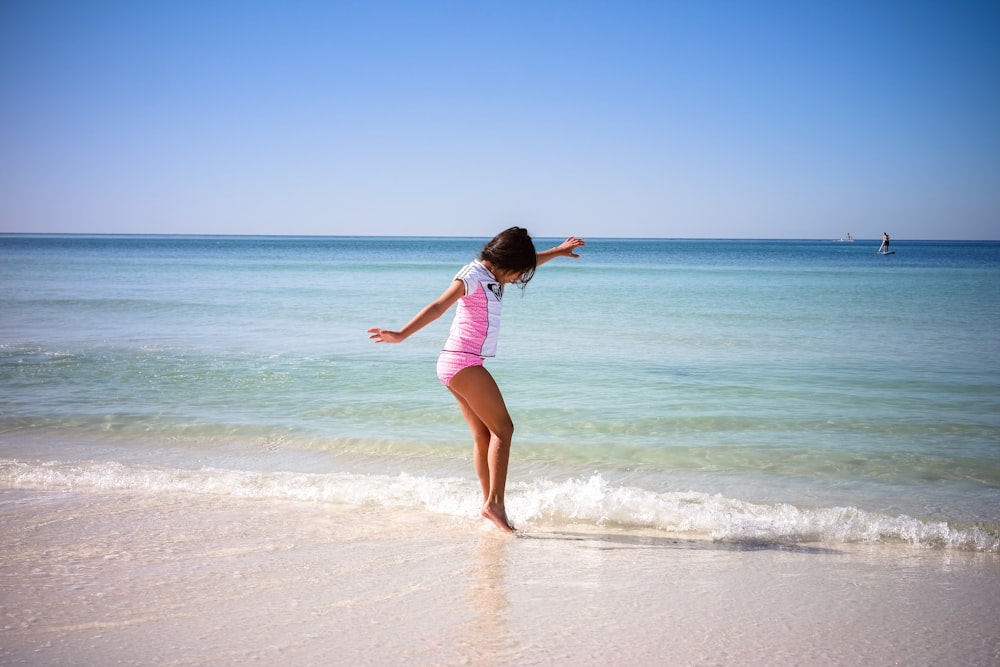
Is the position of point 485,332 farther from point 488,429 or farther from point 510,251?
point 488,429

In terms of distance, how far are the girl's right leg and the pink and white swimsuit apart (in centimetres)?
6

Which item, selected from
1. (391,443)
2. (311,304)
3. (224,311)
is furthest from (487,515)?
(311,304)

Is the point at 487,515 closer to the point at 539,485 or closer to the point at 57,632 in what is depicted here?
the point at 539,485

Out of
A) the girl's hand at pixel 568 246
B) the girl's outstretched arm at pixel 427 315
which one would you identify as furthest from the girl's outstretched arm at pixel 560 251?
the girl's outstretched arm at pixel 427 315

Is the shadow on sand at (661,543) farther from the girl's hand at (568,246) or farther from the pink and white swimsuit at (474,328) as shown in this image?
the girl's hand at (568,246)

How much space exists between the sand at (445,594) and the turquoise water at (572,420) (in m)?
0.53

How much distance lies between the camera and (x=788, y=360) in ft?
38.6

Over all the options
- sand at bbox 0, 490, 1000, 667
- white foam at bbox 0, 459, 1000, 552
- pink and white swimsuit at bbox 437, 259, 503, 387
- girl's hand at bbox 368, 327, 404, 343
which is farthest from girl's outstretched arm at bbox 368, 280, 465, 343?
white foam at bbox 0, 459, 1000, 552

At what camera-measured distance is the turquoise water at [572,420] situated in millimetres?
5219

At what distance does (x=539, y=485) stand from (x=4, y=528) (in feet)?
11.2

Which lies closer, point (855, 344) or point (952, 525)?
point (952, 525)

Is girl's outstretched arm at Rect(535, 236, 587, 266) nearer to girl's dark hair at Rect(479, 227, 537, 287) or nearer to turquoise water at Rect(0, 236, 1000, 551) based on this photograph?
girl's dark hair at Rect(479, 227, 537, 287)

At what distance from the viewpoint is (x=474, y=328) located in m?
4.39

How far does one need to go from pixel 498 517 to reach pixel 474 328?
117cm
